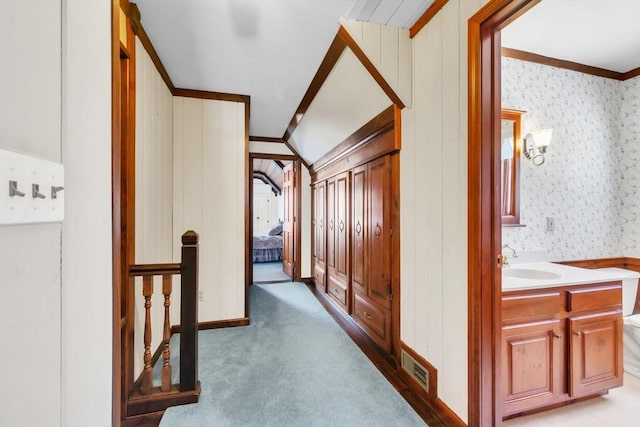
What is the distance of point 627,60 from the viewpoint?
2373 mm

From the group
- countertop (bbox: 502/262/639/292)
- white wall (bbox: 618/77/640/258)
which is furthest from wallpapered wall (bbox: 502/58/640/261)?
countertop (bbox: 502/262/639/292)

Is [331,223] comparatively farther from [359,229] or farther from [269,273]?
[269,273]

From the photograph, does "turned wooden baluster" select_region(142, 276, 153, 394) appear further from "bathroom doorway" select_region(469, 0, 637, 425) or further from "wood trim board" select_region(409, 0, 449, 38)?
"wood trim board" select_region(409, 0, 449, 38)

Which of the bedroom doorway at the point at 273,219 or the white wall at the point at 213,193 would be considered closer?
the white wall at the point at 213,193

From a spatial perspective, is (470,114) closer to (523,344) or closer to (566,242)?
(523,344)

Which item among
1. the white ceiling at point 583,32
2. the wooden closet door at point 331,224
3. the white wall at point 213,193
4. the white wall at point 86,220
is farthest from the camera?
the wooden closet door at point 331,224

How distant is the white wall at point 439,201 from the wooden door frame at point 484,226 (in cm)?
6

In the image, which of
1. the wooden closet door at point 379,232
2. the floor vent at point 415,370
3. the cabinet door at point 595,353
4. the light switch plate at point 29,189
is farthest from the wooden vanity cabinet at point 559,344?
the light switch plate at point 29,189

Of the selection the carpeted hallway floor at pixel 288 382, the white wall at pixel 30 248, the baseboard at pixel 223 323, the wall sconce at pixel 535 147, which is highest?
the wall sconce at pixel 535 147

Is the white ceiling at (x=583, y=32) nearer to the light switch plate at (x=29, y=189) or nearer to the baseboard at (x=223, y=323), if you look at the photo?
the light switch plate at (x=29, y=189)

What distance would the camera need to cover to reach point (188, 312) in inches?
69.4

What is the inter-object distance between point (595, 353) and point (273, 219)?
8986mm

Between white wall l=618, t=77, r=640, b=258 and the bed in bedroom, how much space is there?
591 cm

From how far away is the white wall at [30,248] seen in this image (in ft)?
1.63
